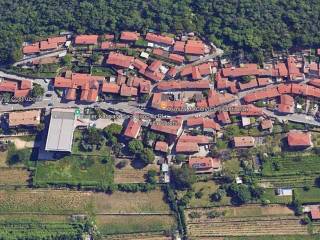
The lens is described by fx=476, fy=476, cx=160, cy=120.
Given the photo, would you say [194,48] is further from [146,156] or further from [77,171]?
[77,171]

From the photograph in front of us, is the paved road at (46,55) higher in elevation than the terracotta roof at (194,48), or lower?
lower

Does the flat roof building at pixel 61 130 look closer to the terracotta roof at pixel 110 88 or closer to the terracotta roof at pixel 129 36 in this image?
the terracotta roof at pixel 110 88

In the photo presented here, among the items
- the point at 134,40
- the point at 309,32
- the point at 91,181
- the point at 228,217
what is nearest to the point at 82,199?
the point at 91,181

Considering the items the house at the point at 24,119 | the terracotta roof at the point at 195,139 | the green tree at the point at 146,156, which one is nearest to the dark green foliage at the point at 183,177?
the green tree at the point at 146,156

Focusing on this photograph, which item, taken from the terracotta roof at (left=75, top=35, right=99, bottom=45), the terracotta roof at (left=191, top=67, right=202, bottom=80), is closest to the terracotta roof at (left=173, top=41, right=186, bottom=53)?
the terracotta roof at (left=191, top=67, right=202, bottom=80)

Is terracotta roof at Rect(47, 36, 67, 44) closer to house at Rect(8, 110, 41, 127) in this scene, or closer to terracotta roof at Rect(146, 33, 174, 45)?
house at Rect(8, 110, 41, 127)

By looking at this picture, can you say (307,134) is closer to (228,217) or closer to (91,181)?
(228,217)

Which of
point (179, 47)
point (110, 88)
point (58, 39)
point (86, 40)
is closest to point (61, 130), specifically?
point (110, 88)

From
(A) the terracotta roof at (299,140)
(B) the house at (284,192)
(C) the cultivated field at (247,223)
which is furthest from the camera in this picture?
(A) the terracotta roof at (299,140)
